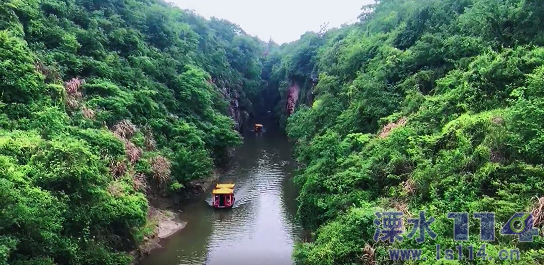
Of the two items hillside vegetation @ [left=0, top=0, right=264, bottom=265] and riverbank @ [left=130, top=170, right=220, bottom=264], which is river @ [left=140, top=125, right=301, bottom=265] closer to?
riverbank @ [left=130, top=170, right=220, bottom=264]

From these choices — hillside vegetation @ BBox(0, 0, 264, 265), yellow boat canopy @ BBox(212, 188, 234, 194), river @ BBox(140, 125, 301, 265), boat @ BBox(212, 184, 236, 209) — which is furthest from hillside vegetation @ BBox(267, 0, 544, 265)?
hillside vegetation @ BBox(0, 0, 264, 265)

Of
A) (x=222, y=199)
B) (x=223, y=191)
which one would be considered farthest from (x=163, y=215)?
(x=223, y=191)

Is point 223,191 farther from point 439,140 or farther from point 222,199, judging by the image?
point 439,140

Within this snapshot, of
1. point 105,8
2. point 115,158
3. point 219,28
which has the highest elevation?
point 219,28

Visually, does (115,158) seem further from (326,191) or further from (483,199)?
(483,199)

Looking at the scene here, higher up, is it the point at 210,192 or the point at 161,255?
the point at 210,192

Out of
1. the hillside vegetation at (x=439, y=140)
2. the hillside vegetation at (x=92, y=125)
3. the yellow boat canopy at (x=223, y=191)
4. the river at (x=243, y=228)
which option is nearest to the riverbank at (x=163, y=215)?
the river at (x=243, y=228)

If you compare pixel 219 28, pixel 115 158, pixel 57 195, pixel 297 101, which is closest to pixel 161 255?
pixel 115 158
